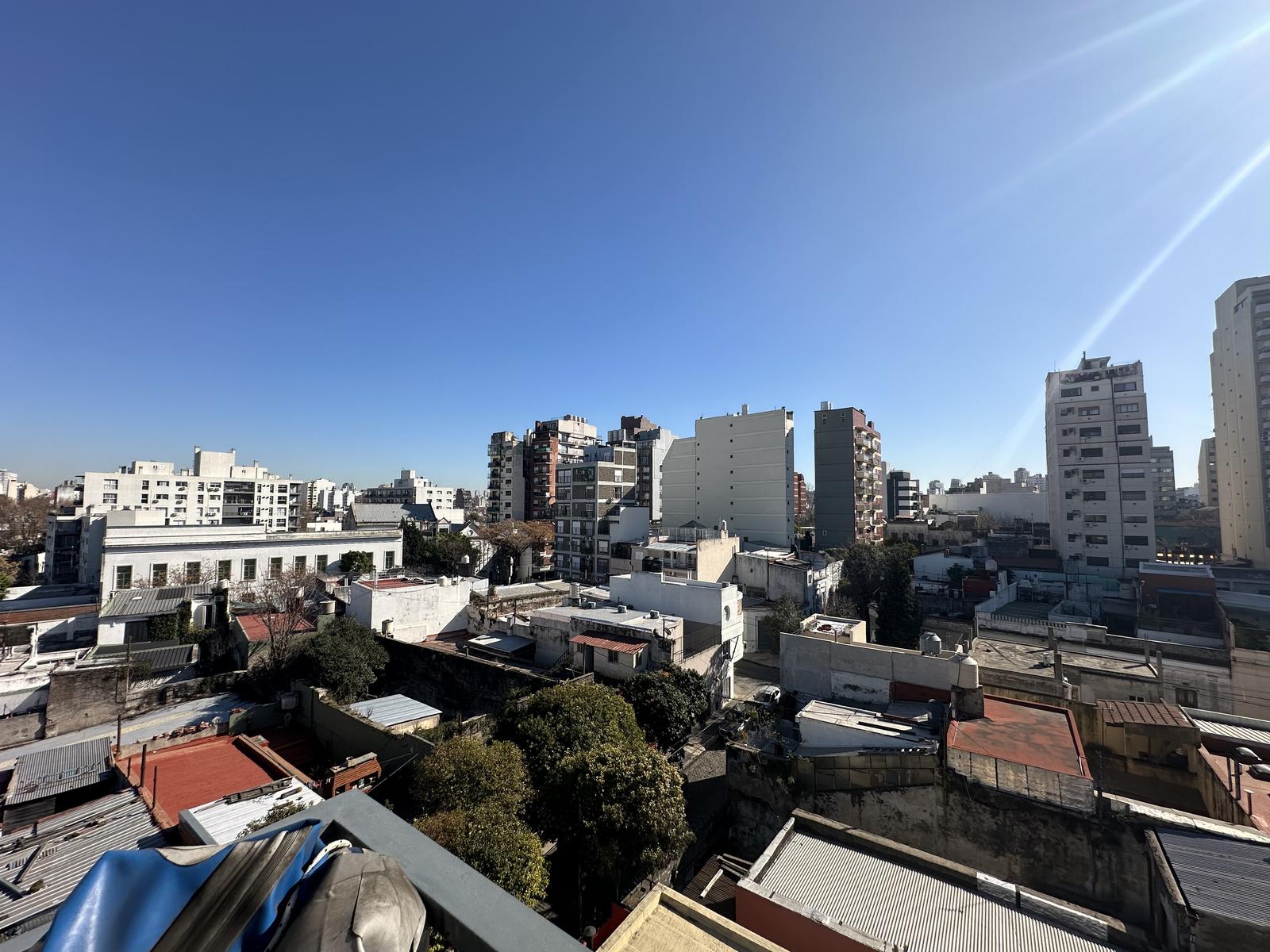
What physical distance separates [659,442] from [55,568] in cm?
5685

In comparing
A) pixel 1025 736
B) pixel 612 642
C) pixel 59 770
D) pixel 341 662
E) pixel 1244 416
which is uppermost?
pixel 1244 416

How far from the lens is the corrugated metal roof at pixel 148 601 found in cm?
2405

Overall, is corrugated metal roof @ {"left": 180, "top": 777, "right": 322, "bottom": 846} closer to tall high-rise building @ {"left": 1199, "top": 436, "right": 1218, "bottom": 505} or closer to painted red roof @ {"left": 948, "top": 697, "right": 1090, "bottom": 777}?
painted red roof @ {"left": 948, "top": 697, "right": 1090, "bottom": 777}

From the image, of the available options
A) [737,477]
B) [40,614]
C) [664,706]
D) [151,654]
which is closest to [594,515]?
[737,477]

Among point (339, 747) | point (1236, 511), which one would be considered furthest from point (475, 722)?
point (1236, 511)

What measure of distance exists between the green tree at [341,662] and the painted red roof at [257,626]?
8.84 ft

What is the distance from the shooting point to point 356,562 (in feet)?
112

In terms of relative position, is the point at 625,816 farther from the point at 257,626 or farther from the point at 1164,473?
the point at 1164,473

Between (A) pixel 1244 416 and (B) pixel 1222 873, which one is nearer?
(B) pixel 1222 873

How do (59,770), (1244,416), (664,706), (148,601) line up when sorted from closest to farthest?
(59,770) < (664,706) < (148,601) < (1244,416)

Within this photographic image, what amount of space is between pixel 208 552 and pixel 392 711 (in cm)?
2095

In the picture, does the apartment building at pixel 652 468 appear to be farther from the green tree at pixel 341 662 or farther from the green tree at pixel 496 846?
the green tree at pixel 496 846

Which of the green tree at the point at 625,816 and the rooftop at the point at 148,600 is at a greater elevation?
the rooftop at the point at 148,600

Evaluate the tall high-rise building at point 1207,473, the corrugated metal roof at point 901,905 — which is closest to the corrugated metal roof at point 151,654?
the corrugated metal roof at point 901,905
